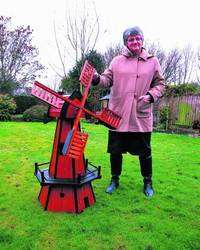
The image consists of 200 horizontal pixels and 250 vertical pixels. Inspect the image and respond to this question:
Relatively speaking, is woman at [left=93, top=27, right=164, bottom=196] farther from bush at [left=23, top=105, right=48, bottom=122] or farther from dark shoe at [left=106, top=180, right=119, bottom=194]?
bush at [left=23, top=105, right=48, bottom=122]

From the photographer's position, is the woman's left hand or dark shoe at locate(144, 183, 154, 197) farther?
dark shoe at locate(144, 183, 154, 197)

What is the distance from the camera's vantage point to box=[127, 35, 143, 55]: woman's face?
3820 mm

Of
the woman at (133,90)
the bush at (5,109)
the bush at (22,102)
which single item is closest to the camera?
the woman at (133,90)

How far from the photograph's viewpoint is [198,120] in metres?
12.7

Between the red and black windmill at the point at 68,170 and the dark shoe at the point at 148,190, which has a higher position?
the red and black windmill at the point at 68,170

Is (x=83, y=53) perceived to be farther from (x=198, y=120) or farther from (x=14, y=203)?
(x=14, y=203)

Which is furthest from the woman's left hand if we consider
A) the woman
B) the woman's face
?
the woman's face

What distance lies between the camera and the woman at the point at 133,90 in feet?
12.6

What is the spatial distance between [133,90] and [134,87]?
37 mm

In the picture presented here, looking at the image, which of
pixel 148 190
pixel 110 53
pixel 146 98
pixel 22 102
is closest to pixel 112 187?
pixel 148 190

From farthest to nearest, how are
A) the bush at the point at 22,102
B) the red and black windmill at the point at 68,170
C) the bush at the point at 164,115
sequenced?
the bush at the point at 22,102 < the bush at the point at 164,115 < the red and black windmill at the point at 68,170

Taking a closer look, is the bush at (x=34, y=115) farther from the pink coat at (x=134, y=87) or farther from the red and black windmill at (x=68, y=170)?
the red and black windmill at (x=68, y=170)

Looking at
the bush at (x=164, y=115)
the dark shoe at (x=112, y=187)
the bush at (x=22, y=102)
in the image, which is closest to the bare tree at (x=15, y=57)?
the bush at (x=22, y=102)

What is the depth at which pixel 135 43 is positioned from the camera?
12.6 feet
